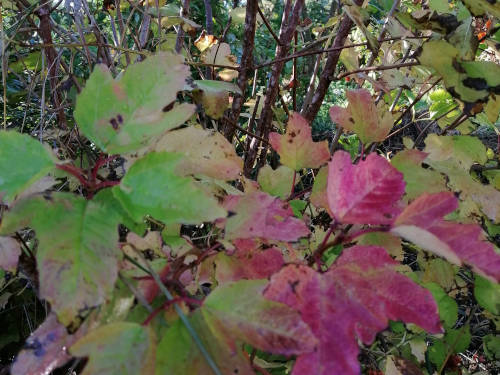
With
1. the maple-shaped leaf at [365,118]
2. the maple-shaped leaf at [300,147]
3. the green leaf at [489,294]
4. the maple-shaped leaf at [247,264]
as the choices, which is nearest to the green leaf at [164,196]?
the maple-shaped leaf at [247,264]

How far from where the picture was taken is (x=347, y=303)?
1.12 feet

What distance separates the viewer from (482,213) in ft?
2.27

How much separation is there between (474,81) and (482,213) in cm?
25

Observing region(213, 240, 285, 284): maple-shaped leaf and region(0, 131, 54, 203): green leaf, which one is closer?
region(0, 131, 54, 203): green leaf

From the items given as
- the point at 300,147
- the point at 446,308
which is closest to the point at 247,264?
the point at 300,147

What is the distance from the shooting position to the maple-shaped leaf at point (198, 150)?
1.59 feet

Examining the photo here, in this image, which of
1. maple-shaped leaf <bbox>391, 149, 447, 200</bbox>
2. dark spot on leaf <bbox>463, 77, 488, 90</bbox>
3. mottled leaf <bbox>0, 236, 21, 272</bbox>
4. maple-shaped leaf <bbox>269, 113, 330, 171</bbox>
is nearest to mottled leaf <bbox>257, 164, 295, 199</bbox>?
maple-shaped leaf <bbox>269, 113, 330, 171</bbox>

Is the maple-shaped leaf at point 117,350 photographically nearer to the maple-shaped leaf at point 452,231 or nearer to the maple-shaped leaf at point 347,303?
the maple-shaped leaf at point 347,303

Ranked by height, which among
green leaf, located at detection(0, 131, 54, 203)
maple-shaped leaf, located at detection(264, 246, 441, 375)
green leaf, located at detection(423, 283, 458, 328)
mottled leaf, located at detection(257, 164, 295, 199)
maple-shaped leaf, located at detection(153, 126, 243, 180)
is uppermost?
green leaf, located at detection(0, 131, 54, 203)

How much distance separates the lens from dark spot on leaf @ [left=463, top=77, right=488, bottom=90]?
53cm

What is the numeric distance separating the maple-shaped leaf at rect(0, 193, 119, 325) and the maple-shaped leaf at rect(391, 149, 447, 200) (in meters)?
0.41

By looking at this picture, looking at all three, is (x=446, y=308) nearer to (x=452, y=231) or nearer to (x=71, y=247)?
(x=452, y=231)

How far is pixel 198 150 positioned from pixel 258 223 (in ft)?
0.43

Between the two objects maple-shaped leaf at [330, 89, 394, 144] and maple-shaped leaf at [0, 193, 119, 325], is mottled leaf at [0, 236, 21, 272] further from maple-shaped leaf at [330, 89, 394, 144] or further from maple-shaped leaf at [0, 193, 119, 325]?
maple-shaped leaf at [330, 89, 394, 144]
